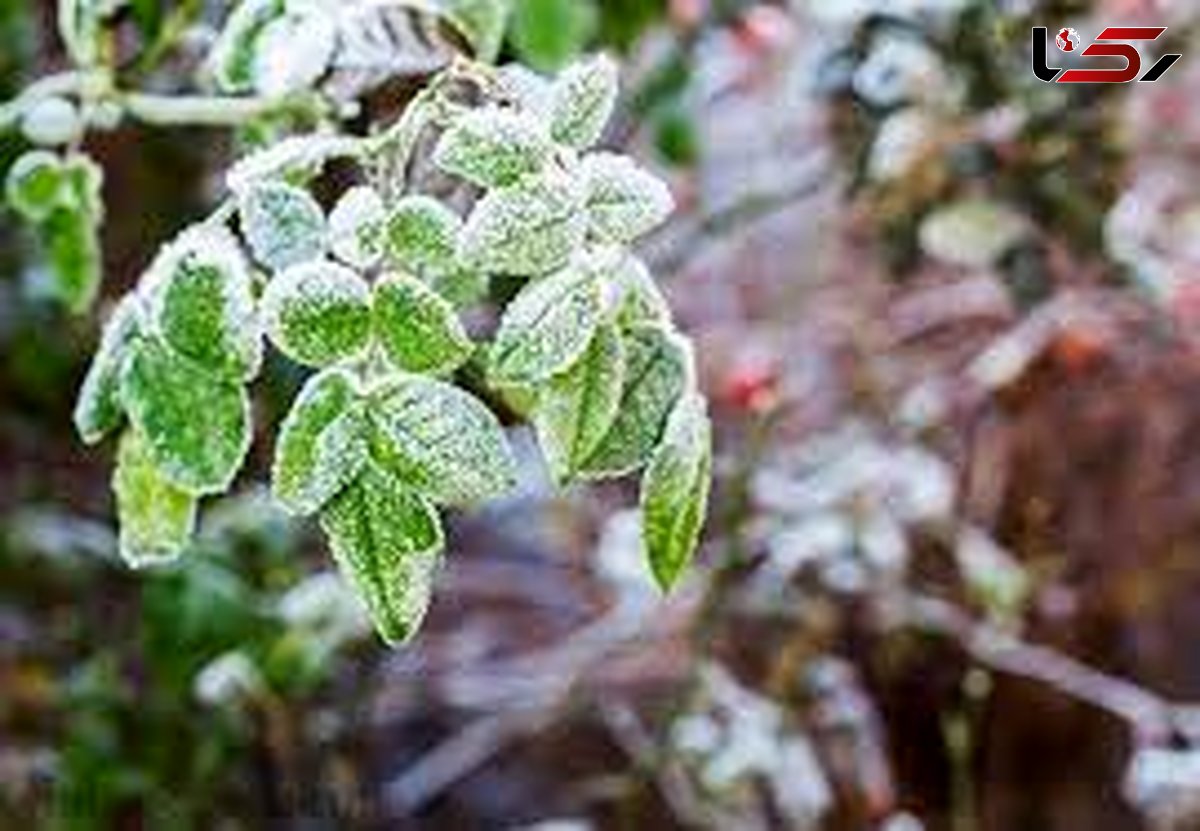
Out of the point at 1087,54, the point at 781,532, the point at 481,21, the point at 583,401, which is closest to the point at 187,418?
the point at 583,401

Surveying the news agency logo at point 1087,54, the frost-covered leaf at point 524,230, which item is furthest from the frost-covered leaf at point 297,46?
the news agency logo at point 1087,54

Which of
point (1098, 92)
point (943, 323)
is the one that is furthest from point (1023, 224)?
point (943, 323)

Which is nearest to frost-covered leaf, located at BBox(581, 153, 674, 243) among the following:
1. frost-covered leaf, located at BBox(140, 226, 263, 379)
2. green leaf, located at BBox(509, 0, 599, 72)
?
frost-covered leaf, located at BBox(140, 226, 263, 379)

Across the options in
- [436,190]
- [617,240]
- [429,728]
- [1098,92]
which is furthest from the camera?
[429,728]

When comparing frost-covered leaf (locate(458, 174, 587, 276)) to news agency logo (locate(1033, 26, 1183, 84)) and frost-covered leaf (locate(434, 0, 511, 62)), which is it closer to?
frost-covered leaf (locate(434, 0, 511, 62))

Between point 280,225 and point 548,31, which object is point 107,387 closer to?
point 280,225

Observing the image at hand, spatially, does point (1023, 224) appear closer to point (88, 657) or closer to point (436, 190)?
point (436, 190)

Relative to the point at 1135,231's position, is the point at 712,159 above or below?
below
